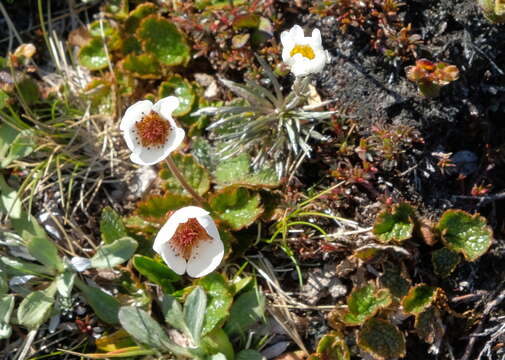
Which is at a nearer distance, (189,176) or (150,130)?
(150,130)

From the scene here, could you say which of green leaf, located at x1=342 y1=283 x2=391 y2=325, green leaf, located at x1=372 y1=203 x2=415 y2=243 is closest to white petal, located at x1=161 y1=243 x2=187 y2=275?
green leaf, located at x1=342 y1=283 x2=391 y2=325

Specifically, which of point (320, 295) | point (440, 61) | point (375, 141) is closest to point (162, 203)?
point (320, 295)

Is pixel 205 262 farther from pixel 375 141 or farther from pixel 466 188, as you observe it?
pixel 466 188

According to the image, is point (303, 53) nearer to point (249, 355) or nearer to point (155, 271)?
point (155, 271)

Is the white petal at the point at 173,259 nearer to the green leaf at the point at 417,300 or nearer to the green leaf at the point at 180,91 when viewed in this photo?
the green leaf at the point at 180,91

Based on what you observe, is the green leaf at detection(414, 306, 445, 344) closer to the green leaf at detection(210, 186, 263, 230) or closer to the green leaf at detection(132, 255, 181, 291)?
the green leaf at detection(210, 186, 263, 230)

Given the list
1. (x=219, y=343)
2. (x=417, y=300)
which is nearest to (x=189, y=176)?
(x=219, y=343)

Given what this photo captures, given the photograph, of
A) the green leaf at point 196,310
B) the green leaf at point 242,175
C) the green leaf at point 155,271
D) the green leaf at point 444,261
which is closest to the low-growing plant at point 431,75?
the green leaf at point 444,261
